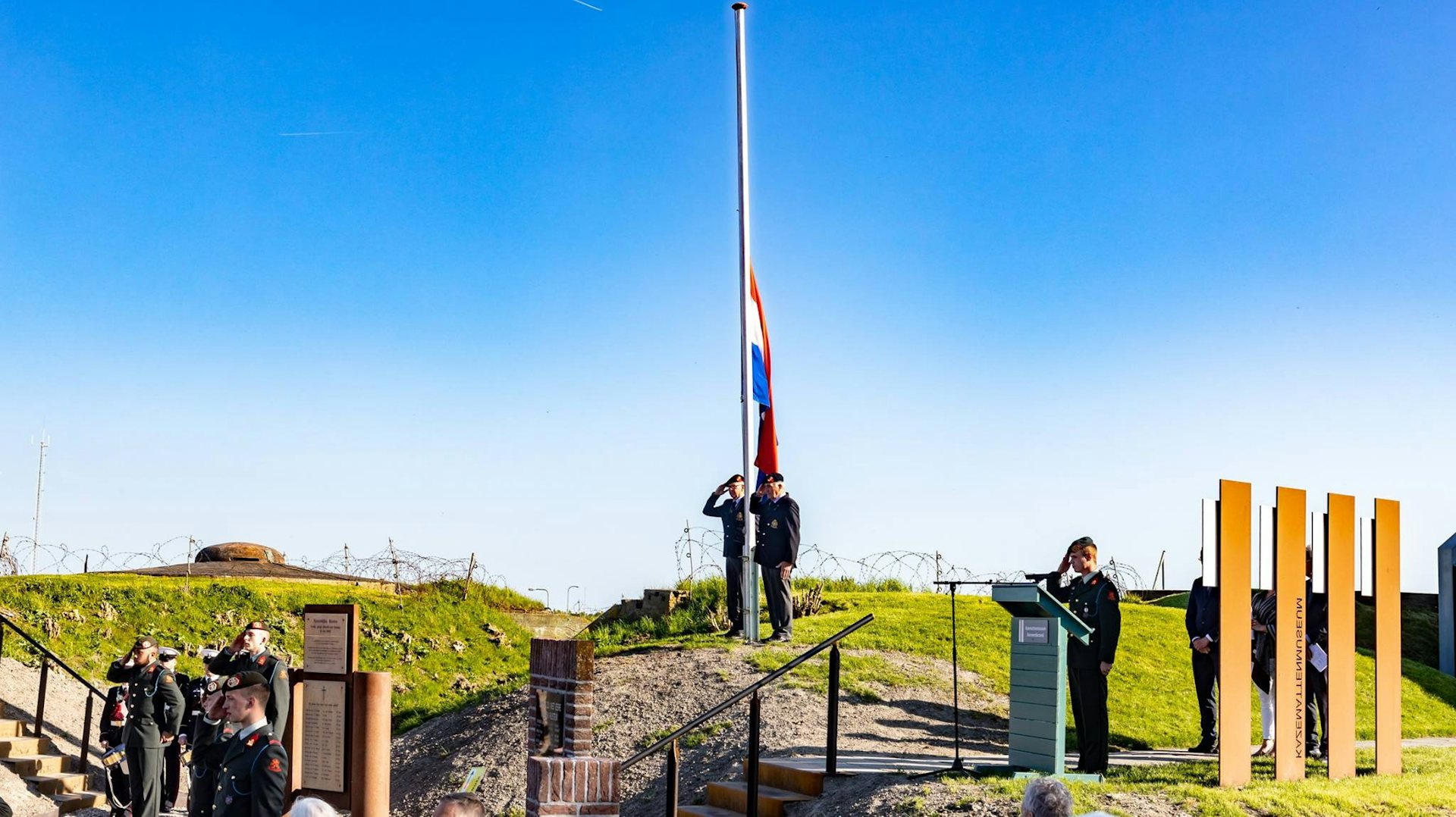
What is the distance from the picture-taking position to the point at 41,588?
18.9 metres

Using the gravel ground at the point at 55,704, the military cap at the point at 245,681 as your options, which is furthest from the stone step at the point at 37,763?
the military cap at the point at 245,681

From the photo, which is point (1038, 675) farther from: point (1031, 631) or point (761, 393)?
point (761, 393)

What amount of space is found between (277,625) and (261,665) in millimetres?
10615

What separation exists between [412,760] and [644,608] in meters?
4.59

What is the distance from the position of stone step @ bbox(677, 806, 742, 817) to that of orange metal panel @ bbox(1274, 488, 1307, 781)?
4162mm

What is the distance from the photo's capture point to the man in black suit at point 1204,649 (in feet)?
38.5

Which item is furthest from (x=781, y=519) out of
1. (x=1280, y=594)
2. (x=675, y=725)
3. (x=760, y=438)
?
(x=1280, y=594)

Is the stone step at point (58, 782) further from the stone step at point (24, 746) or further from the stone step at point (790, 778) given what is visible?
the stone step at point (790, 778)

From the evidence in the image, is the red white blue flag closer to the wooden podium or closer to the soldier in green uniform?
the wooden podium

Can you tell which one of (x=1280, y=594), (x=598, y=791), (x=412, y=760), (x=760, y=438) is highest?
(x=760, y=438)

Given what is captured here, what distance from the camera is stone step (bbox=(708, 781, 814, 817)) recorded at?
948 centimetres

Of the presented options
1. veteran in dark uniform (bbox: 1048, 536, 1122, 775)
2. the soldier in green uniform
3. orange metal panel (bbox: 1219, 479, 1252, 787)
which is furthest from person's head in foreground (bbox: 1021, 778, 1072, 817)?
orange metal panel (bbox: 1219, 479, 1252, 787)

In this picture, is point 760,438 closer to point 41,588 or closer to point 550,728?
point 550,728

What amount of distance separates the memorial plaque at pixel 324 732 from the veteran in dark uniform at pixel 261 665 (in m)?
0.24
